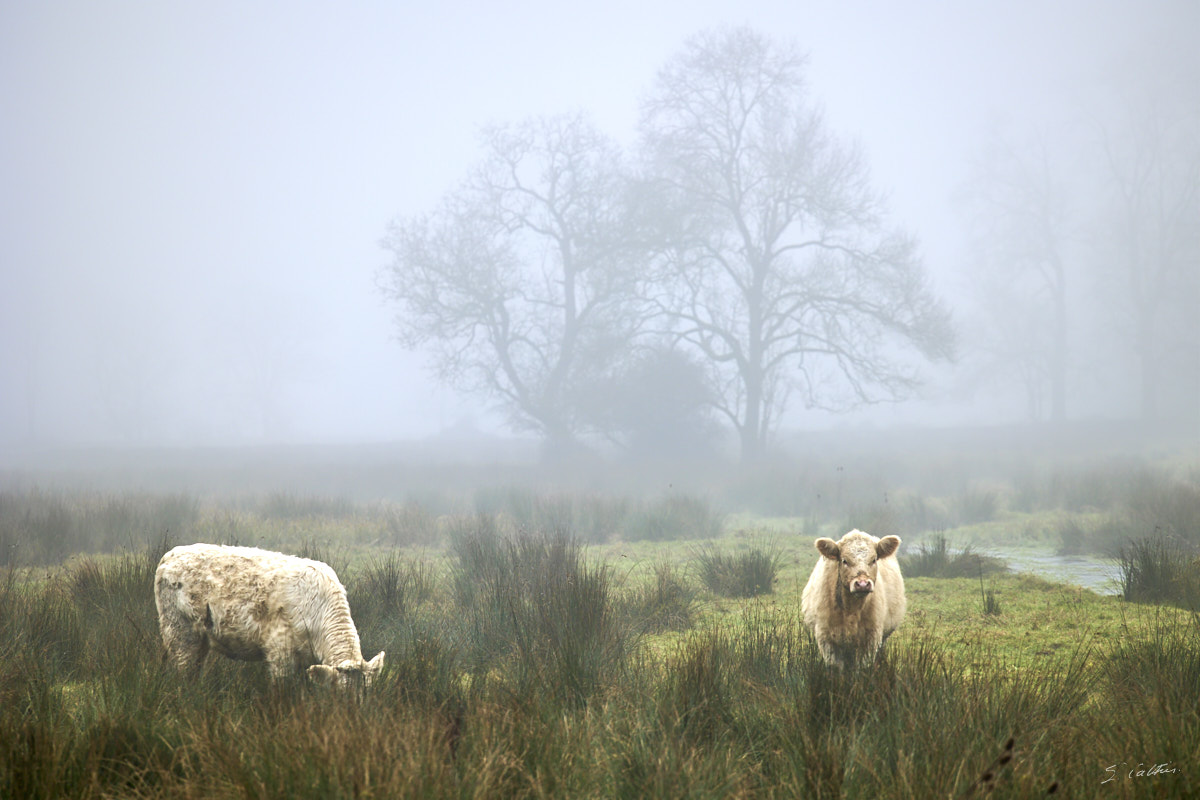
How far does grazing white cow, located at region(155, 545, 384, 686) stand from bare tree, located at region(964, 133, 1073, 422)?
37027mm

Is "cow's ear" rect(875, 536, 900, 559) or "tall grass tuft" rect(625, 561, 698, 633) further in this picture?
"tall grass tuft" rect(625, 561, 698, 633)

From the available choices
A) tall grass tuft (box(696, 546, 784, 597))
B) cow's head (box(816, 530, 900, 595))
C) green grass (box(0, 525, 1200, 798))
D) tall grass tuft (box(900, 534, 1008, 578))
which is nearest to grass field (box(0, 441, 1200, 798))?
green grass (box(0, 525, 1200, 798))

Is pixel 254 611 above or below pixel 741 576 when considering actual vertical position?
above

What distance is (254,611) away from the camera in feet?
13.2

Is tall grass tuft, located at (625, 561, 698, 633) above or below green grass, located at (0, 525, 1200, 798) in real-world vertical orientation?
below

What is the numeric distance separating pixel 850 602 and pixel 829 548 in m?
0.35

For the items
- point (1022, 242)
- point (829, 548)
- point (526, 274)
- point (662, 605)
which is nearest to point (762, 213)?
point (526, 274)

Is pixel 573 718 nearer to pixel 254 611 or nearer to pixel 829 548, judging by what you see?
pixel 254 611

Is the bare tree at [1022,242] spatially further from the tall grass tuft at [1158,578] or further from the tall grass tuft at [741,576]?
the tall grass tuft at [741,576]

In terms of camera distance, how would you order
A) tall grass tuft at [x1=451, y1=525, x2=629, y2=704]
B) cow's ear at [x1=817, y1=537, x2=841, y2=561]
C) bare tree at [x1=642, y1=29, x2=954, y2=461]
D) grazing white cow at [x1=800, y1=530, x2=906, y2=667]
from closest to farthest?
tall grass tuft at [x1=451, y1=525, x2=629, y2=704] → grazing white cow at [x1=800, y1=530, x2=906, y2=667] → cow's ear at [x1=817, y1=537, x2=841, y2=561] → bare tree at [x1=642, y1=29, x2=954, y2=461]

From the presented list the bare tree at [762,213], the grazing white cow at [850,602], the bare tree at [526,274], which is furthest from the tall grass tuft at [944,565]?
the bare tree at [526,274]

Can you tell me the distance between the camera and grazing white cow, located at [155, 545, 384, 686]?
3.95 m

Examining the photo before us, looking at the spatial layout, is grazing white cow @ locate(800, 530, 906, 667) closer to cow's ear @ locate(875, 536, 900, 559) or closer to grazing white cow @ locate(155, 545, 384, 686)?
cow's ear @ locate(875, 536, 900, 559)

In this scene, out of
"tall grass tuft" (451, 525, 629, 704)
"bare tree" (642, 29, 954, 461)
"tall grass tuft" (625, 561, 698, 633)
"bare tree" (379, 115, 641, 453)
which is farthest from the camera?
"bare tree" (379, 115, 641, 453)
